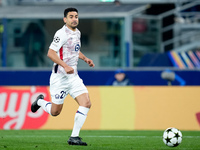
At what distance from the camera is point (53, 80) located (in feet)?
31.6

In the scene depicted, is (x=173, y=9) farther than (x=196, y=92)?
Yes

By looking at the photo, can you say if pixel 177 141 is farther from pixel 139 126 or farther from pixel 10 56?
pixel 10 56

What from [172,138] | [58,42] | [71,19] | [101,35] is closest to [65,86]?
[58,42]

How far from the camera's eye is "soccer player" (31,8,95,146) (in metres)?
9.30

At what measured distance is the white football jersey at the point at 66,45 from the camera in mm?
9391

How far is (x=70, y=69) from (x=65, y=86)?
56cm

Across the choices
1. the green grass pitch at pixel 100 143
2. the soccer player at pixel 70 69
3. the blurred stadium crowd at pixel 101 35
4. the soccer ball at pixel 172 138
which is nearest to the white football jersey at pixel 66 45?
the soccer player at pixel 70 69

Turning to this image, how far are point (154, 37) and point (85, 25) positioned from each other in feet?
12.6

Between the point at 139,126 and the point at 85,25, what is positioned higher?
the point at 85,25

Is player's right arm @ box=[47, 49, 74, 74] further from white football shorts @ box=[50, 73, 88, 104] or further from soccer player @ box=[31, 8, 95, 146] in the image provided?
white football shorts @ box=[50, 73, 88, 104]

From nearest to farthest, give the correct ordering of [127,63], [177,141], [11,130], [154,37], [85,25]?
1. [177,141]
2. [11,130]
3. [127,63]
4. [85,25]
5. [154,37]

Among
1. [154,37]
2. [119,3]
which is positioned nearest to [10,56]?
[119,3]

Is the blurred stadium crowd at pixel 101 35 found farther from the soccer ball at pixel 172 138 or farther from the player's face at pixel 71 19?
the soccer ball at pixel 172 138

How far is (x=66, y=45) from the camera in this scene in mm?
9477
